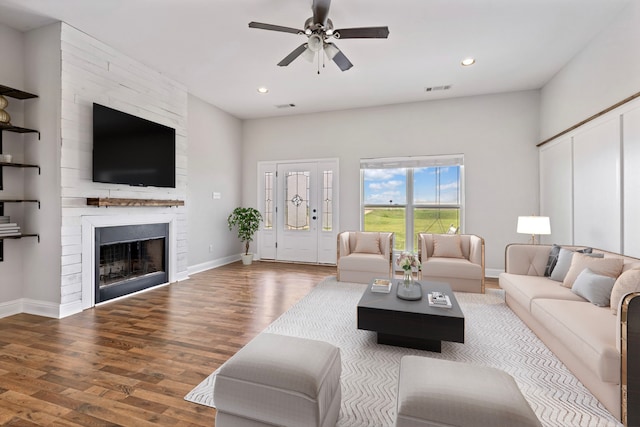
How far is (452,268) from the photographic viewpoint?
4.31 meters

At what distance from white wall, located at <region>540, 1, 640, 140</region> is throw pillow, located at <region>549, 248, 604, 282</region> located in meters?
1.69

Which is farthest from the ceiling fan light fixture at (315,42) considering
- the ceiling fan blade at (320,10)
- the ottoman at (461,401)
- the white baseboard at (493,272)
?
the white baseboard at (493,272)

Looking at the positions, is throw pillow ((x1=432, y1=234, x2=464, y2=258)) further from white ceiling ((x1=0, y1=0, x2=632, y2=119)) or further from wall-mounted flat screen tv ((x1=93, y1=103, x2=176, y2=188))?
wall-mounted flat screen tv ((x1=93, y1=103, x2=176, y2=188))

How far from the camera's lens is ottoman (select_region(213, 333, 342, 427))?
1.39 meters

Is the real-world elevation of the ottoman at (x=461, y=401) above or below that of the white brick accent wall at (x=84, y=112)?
below

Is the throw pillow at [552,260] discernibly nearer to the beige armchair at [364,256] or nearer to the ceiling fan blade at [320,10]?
the beige armchair at [364,256]

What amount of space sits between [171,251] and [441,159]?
5.10 metres

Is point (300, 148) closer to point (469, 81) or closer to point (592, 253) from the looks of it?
point (469, 81)

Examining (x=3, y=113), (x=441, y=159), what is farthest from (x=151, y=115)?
(x=441, y=159)

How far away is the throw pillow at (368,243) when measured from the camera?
5.12 metres

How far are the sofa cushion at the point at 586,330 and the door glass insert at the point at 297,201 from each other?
15.3ft

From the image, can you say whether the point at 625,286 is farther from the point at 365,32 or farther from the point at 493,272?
the point at 493,272

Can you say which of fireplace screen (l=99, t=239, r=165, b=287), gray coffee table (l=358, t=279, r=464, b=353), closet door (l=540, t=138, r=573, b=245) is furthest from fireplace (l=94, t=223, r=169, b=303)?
closet door (l=540, t=138, r=573, b=245)

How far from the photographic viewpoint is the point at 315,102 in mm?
5926
